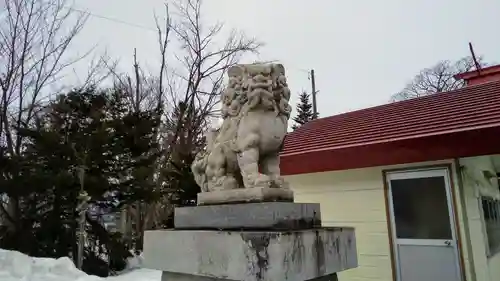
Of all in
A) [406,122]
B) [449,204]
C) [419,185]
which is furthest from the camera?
Answer: [406,122]

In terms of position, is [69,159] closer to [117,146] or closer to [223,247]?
[117,146]

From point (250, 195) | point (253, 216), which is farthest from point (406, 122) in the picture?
point (253, 216)

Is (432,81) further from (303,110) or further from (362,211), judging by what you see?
(362,211)

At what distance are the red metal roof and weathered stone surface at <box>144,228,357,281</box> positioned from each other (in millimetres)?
2464

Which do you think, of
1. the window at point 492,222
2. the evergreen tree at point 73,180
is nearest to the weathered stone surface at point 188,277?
the window at point 492,222

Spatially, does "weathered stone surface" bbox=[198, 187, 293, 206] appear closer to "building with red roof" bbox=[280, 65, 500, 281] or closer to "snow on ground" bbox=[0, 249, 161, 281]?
"building with red roof" bbox=[280, 65, 500, 281]

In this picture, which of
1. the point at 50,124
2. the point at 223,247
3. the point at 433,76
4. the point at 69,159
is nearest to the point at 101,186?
the point at 69,159

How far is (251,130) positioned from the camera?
2408 millimetres

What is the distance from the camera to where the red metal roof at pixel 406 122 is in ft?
13.7

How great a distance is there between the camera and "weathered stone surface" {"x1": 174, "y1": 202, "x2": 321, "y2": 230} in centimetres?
210

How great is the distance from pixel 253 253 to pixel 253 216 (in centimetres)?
31

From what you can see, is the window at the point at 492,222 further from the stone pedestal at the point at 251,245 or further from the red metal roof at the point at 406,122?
the stone pedestal at the point at 251,245

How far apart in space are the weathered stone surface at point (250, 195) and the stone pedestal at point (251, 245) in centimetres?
8

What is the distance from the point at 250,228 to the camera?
2.11 metres
